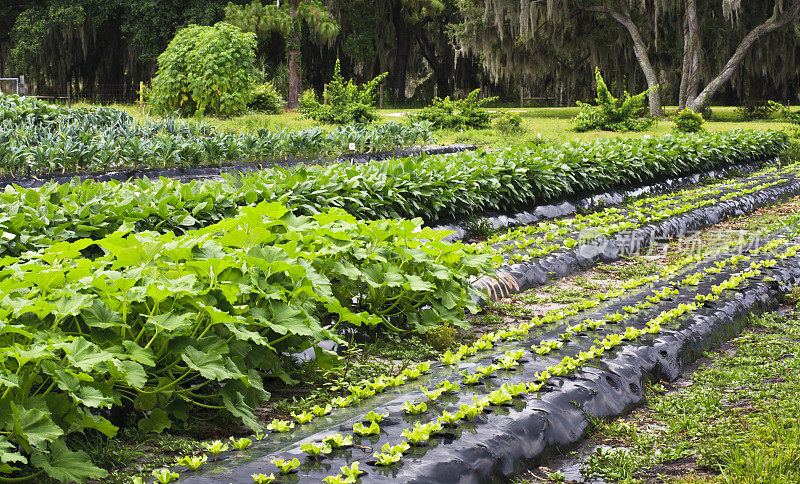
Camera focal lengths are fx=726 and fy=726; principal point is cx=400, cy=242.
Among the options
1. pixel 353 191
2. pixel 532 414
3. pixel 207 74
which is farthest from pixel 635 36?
pixel 532 414

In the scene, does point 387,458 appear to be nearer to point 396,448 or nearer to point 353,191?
point 396,448

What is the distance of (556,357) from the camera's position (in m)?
3.90

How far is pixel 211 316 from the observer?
3.00m

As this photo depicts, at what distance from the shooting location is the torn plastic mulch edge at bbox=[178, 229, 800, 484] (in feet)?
A: 8.87

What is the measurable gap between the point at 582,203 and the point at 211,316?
768cm

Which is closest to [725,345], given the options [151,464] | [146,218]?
[151,464]

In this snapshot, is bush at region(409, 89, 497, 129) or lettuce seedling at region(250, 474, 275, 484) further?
bush at region(409, 89, 497, 129)

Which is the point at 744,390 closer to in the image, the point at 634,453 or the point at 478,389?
the point at 634,453

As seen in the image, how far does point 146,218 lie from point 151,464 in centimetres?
302

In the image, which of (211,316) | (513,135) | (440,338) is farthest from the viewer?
(513,135)

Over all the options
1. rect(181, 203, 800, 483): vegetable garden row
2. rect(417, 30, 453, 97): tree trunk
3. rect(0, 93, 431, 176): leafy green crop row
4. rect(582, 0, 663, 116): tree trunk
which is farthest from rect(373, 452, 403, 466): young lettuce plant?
rect(417, 30, 453, 97): tree trunk

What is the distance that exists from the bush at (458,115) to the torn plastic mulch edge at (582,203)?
8.14m

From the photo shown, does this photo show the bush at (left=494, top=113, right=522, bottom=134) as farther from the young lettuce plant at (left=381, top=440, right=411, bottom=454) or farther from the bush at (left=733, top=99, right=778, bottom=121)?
the young lettuce plant at (left=381, top=440, right=411, bottom=454)

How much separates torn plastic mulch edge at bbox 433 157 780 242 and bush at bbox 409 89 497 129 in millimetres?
8138
